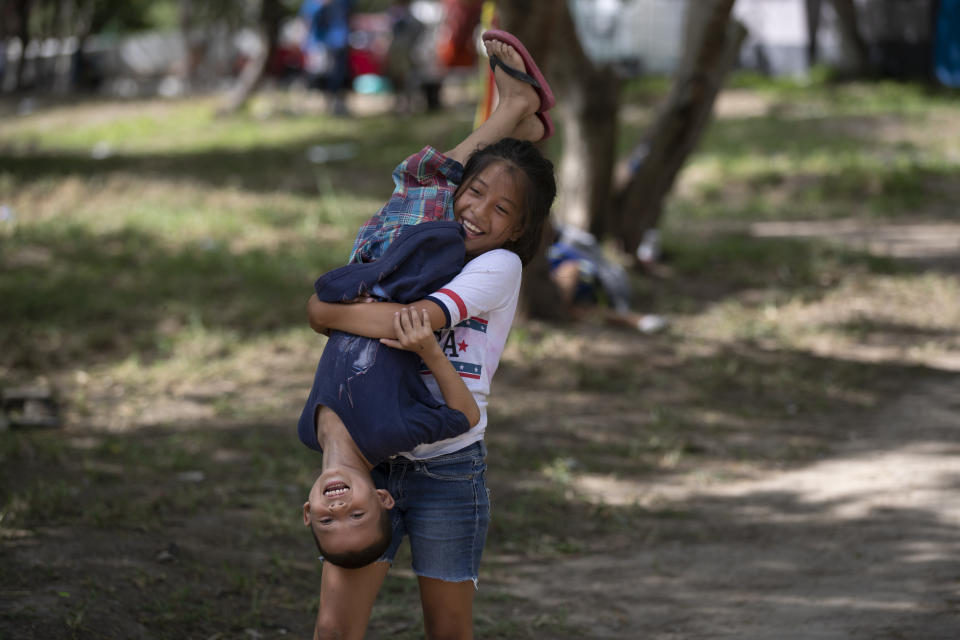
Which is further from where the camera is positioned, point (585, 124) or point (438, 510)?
point (585, 124)

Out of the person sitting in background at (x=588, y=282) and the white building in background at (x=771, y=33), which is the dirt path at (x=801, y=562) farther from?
the white building in background at (x=771, y=33)

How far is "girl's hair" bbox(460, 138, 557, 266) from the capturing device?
2320 mm

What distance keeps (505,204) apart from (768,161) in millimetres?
9534

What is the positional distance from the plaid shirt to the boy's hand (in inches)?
9.9

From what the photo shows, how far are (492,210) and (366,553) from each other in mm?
797

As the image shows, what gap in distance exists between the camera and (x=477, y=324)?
2.35 metres

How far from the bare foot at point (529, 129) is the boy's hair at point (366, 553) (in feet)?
3.64

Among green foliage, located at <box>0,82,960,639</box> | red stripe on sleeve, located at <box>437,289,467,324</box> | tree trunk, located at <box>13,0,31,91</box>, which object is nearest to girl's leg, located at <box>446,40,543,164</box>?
red stripe on sleeve, located at <box>437,289,467,324</box>

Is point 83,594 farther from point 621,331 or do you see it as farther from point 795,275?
point 795,275

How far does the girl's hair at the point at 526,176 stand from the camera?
232cm

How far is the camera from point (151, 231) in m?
8.09

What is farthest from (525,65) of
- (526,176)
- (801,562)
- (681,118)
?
(681,118)

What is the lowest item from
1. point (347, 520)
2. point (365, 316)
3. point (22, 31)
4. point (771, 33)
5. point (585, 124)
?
point (22, 31)

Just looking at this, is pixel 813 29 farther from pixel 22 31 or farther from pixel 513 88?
pixel 513 88
